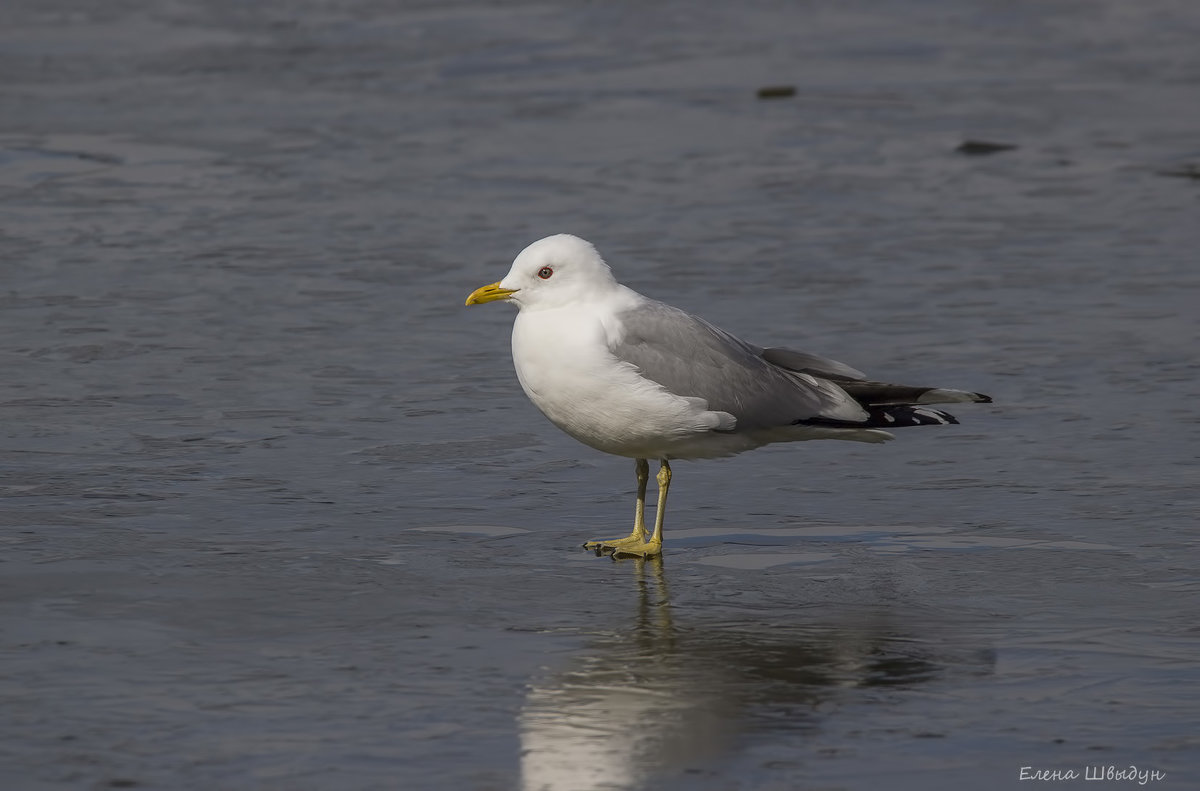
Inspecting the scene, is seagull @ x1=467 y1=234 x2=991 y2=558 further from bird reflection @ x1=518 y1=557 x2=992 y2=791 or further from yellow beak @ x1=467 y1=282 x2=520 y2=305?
bird reflection @ x1=518 y1=557 x2=992 y2=791

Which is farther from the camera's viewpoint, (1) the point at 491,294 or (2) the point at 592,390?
(1) the point at 491,294

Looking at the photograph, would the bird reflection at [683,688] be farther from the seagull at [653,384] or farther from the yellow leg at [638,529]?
the seagull at [653,384]

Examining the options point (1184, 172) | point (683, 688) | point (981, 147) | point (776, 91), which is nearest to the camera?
point (683, 688)

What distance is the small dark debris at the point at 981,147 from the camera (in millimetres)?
13008

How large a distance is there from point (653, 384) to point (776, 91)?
8.69 m

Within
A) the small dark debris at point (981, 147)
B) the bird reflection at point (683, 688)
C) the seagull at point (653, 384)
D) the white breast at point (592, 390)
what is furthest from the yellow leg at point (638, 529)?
the small dark debris at point (981, 147)

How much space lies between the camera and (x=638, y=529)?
6375mm

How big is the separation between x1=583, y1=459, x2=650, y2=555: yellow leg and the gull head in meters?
0.69

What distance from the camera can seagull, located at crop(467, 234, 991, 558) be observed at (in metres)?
6.26

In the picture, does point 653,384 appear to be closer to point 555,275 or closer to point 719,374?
point 719,374

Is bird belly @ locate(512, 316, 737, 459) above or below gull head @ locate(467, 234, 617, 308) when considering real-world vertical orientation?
below

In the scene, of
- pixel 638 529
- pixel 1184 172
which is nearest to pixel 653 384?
pixel 638 529

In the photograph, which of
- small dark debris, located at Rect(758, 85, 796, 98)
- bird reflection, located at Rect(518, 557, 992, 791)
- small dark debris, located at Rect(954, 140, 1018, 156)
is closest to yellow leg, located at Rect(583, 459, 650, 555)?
bird reflection, located at Rect(518, 557, 992, 791)

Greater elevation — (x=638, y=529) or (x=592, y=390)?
(x=592, y=390)
